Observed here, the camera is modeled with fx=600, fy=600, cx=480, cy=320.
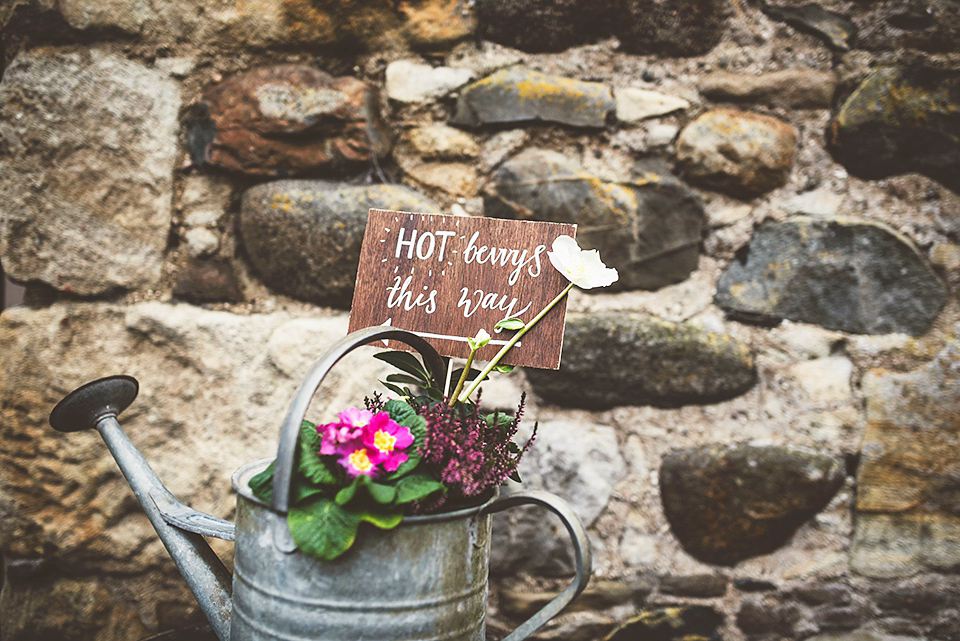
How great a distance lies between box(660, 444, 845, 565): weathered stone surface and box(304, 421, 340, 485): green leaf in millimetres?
731

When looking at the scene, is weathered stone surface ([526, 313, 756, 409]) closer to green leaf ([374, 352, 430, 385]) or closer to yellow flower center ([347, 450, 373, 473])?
green leaf ([374, 352, 430, 385])

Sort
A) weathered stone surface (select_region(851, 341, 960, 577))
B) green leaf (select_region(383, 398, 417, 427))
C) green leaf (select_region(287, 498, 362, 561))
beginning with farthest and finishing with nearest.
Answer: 1. weathered stone surface (select_region(851, 341, 960, 577))
2. green leaf (select_region(383, 398, 417, 427))
3. green leaf (select_region(287, 498, 362, 561))

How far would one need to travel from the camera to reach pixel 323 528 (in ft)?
1.88

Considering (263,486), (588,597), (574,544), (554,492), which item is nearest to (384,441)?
(263,486)

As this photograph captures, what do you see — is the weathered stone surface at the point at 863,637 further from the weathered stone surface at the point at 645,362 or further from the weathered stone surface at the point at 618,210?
the weathered stone surface at the point at 618,210

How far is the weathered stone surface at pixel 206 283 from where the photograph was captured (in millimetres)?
1156

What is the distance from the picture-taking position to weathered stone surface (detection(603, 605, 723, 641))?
111cm

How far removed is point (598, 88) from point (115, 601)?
133 cm

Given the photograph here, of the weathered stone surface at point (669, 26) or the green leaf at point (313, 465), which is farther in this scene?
the weathered stone surface at point (669, 26)

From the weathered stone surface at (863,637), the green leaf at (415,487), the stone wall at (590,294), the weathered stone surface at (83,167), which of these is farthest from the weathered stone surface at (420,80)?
the weathered stone surface at (863,637)

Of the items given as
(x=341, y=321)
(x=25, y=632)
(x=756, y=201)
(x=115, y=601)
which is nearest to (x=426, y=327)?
(x=341, y=321)

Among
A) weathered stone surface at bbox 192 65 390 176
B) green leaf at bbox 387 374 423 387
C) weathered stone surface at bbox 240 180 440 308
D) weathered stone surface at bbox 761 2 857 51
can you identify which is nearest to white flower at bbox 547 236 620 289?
green leaf at bbox 387 374 423 387

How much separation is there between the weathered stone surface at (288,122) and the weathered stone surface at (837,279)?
769 millimetres

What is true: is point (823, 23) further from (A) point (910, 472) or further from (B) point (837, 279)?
(A) point (910, 472)
